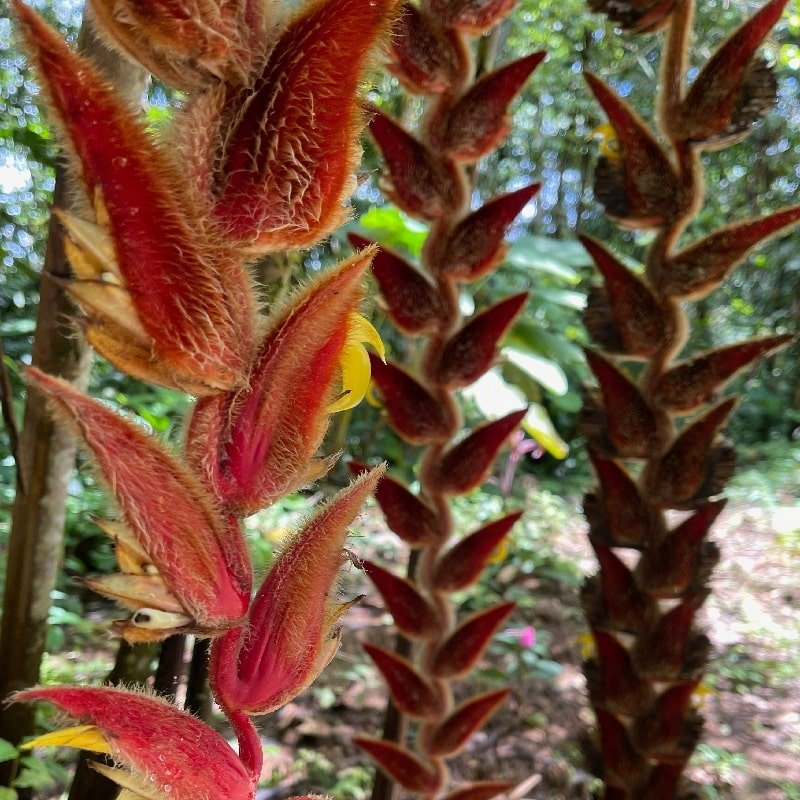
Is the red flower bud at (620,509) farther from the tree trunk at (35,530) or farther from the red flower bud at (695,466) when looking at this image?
the tree trunk at (35,530)

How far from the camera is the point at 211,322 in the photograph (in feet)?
0.66

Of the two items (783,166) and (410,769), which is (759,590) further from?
(410,769)

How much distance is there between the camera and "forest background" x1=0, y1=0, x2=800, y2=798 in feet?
4.10

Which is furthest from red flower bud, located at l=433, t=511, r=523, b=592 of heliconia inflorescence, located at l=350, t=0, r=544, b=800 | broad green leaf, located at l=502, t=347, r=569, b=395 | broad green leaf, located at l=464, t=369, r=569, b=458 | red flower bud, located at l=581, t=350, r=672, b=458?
broad green leaf, located at l=502, t=347, r=569, b=395

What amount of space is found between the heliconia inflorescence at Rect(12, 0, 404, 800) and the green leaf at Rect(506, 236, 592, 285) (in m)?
1.38

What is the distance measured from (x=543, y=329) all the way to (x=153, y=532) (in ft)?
5.03

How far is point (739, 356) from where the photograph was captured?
48cm

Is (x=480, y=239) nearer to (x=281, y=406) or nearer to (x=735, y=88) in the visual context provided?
(x=735, y=88)

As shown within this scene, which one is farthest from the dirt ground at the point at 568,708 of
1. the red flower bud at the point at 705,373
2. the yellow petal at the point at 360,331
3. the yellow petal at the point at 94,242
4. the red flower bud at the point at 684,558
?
the yellow petal at the point at 94,242

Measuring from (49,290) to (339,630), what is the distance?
0.58 meters

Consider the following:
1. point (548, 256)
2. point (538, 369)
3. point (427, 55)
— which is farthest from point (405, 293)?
point (548, 256)

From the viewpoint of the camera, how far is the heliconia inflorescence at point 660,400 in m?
0.47

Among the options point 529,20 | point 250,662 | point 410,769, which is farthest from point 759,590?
point 250,662

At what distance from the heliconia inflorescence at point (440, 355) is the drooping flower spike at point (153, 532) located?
30 cm
